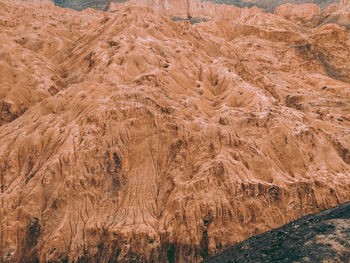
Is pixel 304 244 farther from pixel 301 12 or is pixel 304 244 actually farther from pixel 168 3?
pixel 168 3

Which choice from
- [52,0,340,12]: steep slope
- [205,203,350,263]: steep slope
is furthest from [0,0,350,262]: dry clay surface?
[52,0,340,12]: steep slope

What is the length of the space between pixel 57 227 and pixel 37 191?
156 inches

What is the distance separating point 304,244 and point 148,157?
16434 millimetres

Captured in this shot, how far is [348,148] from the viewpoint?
3759 cm

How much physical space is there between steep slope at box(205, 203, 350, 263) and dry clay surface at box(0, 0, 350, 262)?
3.39 meters

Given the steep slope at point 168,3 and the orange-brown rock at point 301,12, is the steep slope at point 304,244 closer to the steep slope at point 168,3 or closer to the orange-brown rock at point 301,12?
the orange-brown rock at point 301,12

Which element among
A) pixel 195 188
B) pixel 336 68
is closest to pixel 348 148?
pixel 195 188

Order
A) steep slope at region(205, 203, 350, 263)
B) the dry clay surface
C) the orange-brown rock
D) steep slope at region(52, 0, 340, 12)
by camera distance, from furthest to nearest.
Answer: steep slope at region(52, 0, 340, 12), the orange-brown rock, the dry clay surface, steep slope at region(205, 203, 350, 263)

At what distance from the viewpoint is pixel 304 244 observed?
19.6 metres

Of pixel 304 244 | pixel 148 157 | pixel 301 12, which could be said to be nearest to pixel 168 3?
pixel 301 12

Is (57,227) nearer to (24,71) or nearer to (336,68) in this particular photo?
(24,71)

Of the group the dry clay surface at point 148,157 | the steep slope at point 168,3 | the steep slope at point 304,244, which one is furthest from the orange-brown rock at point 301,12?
the steep slope at point 304,244

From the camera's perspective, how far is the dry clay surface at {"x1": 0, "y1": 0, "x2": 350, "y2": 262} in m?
26.3

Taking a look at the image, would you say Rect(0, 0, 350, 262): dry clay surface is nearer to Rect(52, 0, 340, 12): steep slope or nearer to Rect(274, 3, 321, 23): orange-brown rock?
Rect(274, 3, 321, 23): orange-brown rock
